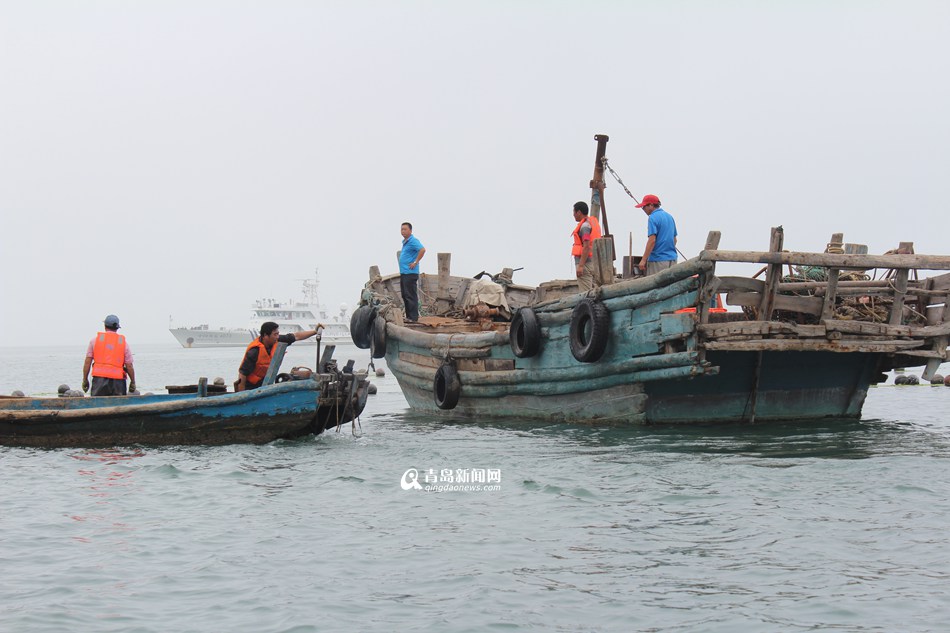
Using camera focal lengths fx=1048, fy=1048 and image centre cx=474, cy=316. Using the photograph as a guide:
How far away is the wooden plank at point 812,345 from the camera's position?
37.8 feet

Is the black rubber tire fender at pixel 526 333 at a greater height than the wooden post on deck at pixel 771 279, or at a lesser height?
lesser

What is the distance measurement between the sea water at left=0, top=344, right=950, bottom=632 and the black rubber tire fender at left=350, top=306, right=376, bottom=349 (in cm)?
627

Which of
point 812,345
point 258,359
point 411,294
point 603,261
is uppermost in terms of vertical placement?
point 603,261

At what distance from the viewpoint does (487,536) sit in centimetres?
775

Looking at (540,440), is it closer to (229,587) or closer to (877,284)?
(877,284)

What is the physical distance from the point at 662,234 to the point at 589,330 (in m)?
1.53

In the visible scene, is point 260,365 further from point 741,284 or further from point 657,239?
point 741,284

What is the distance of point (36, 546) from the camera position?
7.81 m

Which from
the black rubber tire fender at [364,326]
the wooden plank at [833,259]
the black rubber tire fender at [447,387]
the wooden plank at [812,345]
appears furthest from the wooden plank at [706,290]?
the black rubber tire fender at [364,326]

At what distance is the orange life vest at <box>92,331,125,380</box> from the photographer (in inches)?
529

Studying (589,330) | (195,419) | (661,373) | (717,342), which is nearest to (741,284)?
(717,342)

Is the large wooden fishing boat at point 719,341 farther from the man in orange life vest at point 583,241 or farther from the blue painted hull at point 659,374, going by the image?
the man in orange life vest at point 583,241


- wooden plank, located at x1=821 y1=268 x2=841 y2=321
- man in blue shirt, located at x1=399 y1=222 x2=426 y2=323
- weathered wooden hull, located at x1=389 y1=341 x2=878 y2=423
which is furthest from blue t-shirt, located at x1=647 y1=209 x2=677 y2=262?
man in blue shirt, located at x1=399 y1=222 x2=426 y2=323

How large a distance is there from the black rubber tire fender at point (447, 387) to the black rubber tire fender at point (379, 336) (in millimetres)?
2286
